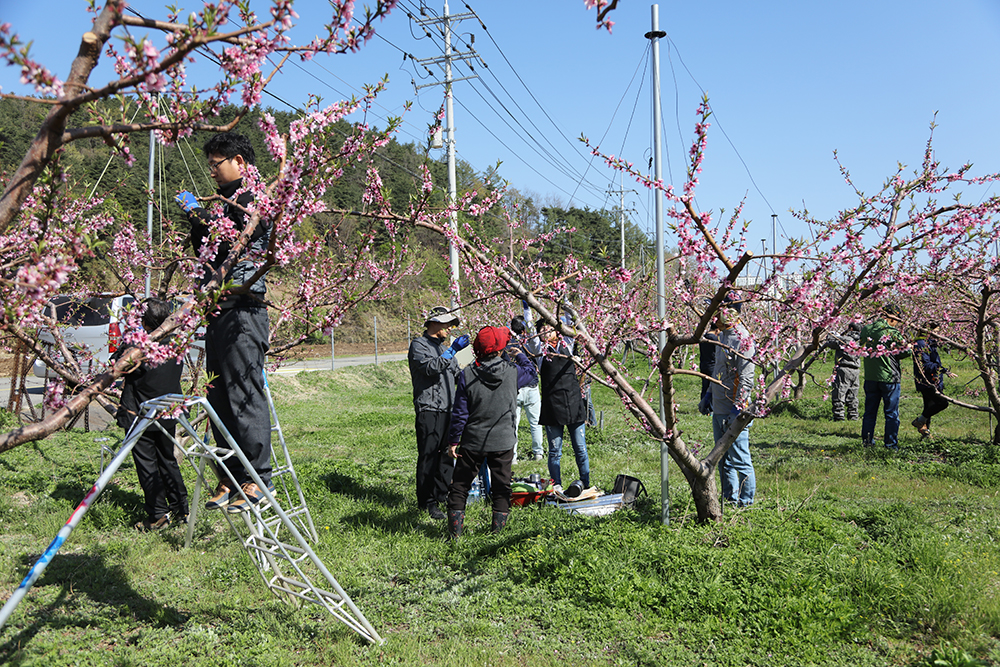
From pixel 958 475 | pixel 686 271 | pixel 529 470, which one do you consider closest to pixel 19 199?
pixel 686 271

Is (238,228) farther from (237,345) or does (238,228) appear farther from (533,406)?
(533,406)

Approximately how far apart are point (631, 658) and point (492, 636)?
0.81 m

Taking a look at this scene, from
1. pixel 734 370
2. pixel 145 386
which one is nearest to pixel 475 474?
pixel 734 370

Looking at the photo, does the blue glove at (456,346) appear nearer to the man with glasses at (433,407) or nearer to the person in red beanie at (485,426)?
the man with glasses at (433,407)

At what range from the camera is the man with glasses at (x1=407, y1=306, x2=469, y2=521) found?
20.7ft

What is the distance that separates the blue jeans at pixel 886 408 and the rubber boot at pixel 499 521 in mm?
6009

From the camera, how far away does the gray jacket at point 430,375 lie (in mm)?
6345

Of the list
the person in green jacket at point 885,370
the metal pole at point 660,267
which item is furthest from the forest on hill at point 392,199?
the person in green jacket at point 885,370

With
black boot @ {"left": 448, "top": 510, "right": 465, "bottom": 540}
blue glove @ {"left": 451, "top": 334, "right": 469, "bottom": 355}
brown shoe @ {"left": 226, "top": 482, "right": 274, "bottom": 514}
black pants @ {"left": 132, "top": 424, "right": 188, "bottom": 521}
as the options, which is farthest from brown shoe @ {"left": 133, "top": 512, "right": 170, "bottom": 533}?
blue glove @ {"left": 451, "top": 334, "right": 469, "bottom": 355}

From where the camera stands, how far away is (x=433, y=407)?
21.0 ft

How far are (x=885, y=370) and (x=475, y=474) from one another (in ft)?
20.5

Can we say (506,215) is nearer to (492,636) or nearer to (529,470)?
(529,470)

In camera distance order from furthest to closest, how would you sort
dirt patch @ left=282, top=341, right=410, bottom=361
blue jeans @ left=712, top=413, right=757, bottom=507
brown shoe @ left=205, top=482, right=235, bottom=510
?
dirt patch @ left=282, top=341, right=410, bottom=361 < blue jeans @ left=712, top=413, right=757, bottom=507 < brown shoe @ left=205, top=482, right=235, bottom=510

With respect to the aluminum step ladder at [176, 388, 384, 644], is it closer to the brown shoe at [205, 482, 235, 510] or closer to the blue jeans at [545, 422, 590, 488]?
the brown shoe at [205, 482, 235, 510]
